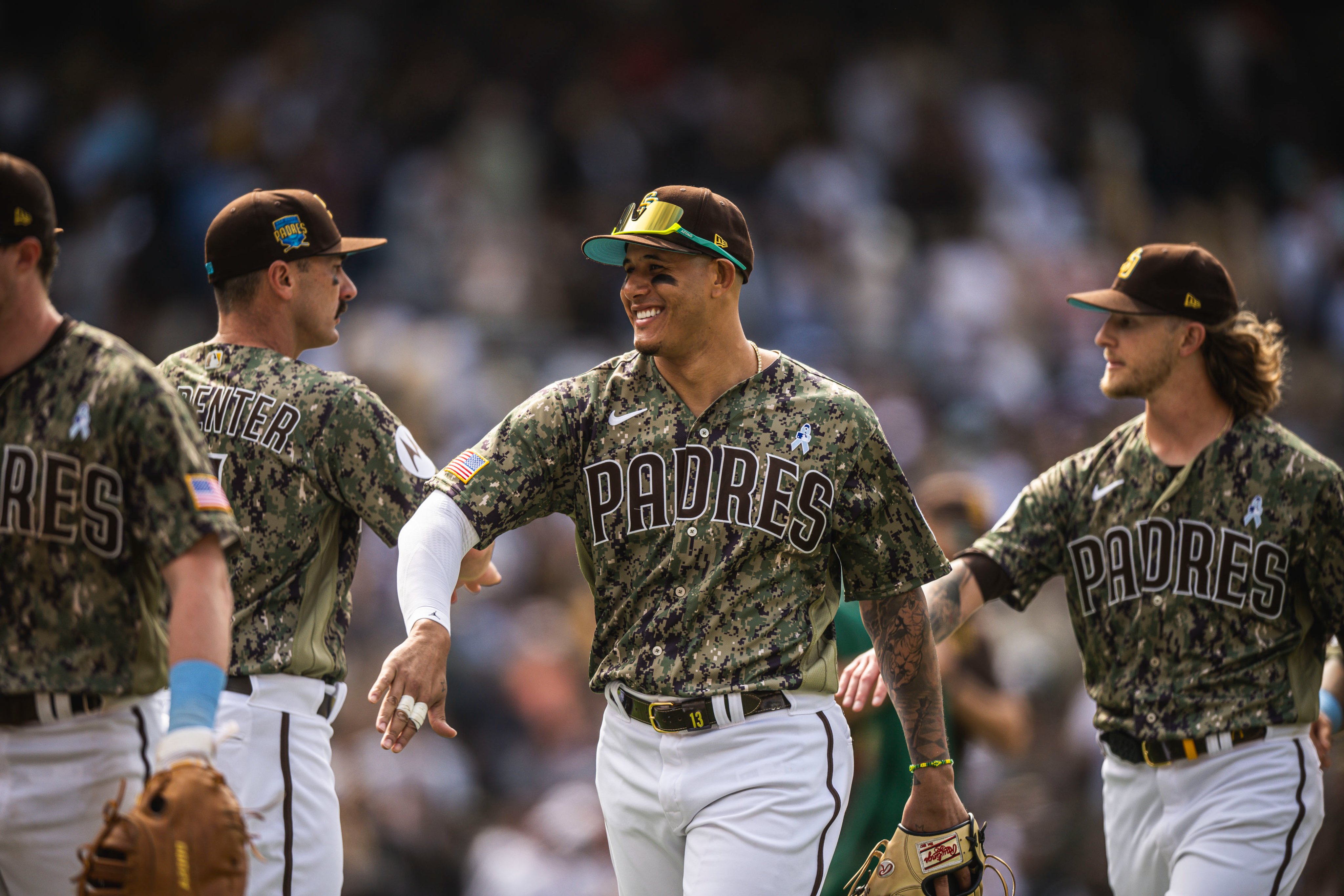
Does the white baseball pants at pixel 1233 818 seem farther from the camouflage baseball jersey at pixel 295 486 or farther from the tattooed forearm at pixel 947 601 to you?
the camouflage baseball jersey at pixel 295 486

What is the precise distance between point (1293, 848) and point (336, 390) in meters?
3.40

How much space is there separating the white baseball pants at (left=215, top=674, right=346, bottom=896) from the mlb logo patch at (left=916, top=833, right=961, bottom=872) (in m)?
1.66

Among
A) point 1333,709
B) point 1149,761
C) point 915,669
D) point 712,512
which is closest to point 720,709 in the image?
point 712,512

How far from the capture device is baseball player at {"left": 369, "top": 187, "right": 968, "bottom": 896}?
12.3ft

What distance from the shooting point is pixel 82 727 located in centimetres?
310

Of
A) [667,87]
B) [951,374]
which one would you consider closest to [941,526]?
[951,374]

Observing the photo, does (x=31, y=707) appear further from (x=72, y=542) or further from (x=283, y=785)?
(x=283, y=785)

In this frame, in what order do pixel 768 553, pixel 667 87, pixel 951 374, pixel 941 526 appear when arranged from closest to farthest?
pixel 768 553, pixel 941 526, pixel 951 374, pixel 667 87

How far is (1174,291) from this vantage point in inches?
200

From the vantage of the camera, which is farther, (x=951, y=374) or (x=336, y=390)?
(x=951, y=374)

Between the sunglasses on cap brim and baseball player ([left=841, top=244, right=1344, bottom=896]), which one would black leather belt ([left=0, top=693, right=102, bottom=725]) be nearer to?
the sunglasses on cap brim

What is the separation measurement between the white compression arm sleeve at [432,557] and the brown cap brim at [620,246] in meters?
0.82

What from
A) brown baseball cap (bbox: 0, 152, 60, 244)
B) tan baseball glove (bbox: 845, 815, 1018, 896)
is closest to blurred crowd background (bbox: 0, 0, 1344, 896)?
tan baseball glove (bbox: 845, 815, 1018, 896)

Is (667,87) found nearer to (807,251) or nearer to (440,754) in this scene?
(807,251)
